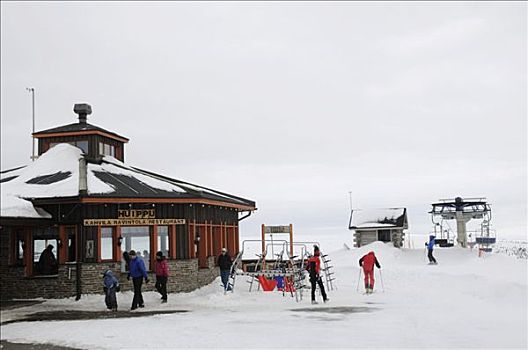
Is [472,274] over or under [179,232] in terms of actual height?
under

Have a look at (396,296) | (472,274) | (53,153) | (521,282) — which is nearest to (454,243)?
(472,274)

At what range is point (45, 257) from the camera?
832 inches

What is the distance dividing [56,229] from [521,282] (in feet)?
51.9

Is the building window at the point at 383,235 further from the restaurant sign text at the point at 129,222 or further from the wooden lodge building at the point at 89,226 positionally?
the restaurant sign text at the point at 129,222

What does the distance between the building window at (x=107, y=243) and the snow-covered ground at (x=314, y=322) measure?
4.29ft

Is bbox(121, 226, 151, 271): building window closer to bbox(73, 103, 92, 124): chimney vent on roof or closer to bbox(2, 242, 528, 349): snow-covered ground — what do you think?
bbox(2, 242, 528, 349): snow-covered ground

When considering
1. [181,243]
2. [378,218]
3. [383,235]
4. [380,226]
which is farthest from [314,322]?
[378,218]

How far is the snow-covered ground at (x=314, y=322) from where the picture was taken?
1239cm

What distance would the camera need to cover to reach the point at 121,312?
56.7ft

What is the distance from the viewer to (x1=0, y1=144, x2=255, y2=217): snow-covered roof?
1995 centimetres

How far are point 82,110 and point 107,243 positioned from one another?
702cm

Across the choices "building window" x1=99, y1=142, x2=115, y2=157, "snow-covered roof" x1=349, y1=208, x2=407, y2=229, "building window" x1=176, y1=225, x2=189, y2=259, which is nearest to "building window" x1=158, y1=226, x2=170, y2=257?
"building window" x1=176, y1=225, x2=189, y2=259

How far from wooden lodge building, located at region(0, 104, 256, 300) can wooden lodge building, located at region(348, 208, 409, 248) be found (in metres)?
20.3

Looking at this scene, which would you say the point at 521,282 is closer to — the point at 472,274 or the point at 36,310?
A: the point at 472,274
